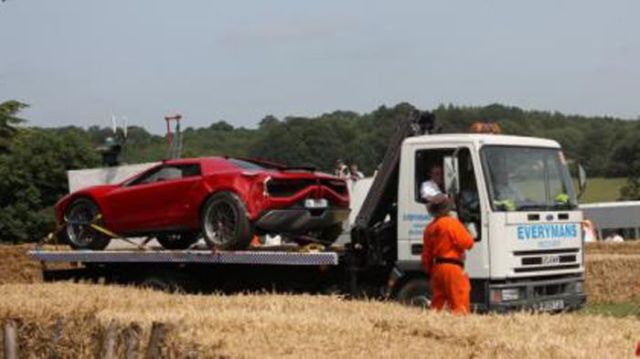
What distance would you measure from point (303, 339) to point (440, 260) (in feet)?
12.1

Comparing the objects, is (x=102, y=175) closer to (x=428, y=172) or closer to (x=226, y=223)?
(x=226, y=223)

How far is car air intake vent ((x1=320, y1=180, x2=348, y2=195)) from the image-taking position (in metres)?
13.7

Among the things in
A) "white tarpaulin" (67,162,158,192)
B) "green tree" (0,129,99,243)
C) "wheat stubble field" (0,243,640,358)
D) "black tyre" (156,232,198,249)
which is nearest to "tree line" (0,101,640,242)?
"green tree" (0,129,99,243)

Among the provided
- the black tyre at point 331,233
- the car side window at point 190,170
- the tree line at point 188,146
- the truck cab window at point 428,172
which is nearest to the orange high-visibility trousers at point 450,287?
the truck cab window at point 428,172

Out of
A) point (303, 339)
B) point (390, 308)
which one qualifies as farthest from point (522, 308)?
point (303, 339)

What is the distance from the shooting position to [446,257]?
33.0 feet

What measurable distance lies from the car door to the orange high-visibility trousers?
443 centimetres

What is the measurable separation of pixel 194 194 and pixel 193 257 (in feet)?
2.93

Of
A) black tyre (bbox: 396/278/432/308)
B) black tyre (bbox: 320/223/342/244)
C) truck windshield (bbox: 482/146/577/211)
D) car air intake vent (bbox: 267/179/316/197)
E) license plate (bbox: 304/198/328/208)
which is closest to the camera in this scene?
truck windshield (bbox: 482/146/577/211)

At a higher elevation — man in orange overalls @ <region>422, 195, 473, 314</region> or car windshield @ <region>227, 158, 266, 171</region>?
car windshield @ <region>227, 158, 266, 171</region>

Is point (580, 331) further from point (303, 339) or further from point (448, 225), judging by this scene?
point (448, 225)

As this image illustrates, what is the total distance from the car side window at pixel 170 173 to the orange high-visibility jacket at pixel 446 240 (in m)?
4.45

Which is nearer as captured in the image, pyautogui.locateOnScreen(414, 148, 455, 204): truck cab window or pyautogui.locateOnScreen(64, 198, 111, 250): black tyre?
pyautogui.locateOnScreen(414, 148, 455, 204): truck cab window

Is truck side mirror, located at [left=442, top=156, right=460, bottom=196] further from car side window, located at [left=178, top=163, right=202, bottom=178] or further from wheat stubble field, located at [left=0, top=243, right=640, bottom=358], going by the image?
car side window, located at [left=178, top=163, right=202, bottom=178]
